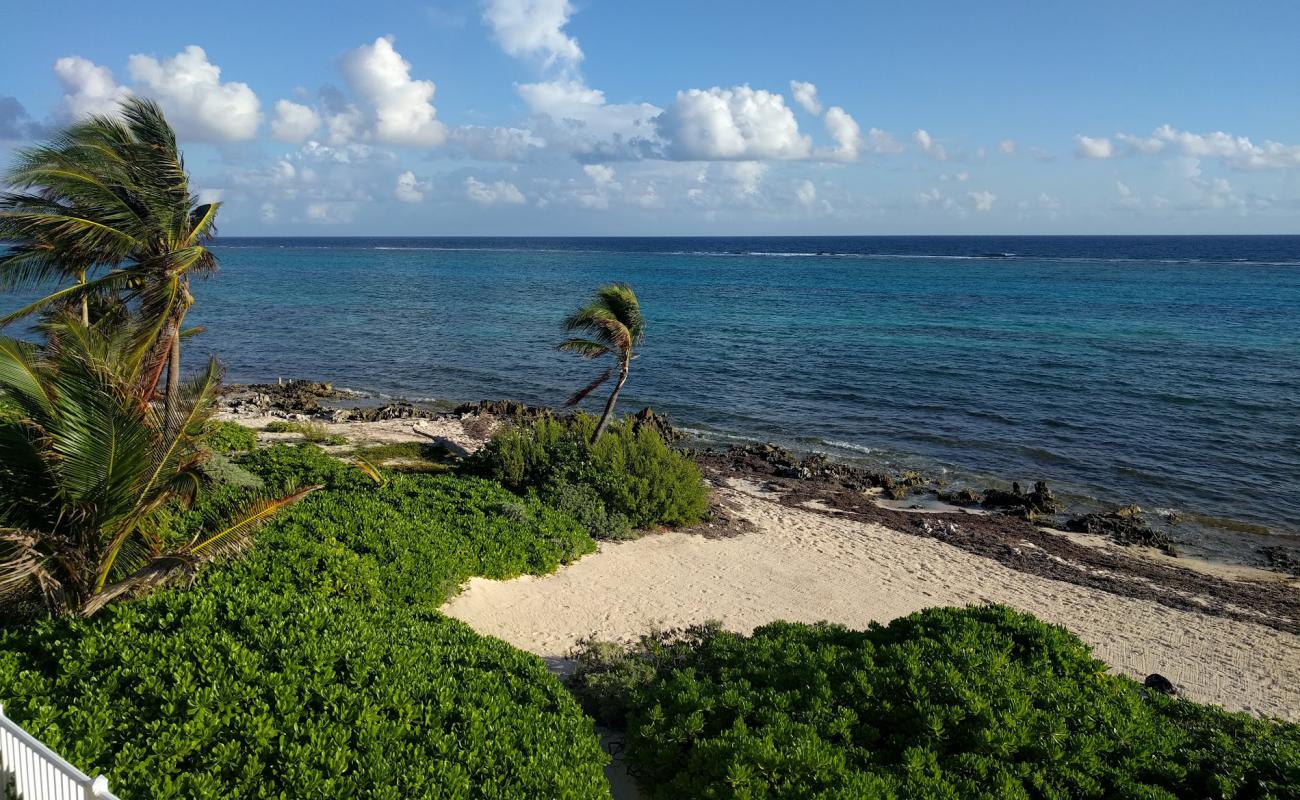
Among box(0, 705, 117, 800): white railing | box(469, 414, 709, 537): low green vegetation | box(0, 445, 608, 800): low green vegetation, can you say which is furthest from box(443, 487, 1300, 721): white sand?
box(0, 705, 117, 800): white railing

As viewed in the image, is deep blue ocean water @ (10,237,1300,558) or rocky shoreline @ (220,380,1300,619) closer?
rocky shoreline @ (220,380,1300,619)

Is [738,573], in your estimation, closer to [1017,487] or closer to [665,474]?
[665,474]

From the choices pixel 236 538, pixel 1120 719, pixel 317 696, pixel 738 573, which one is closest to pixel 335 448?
pixel 738 573

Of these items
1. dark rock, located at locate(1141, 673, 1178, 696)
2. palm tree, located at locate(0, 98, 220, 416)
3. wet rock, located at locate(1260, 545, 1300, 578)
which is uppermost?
palm tree, located at locate(0, 98, 220, 416)

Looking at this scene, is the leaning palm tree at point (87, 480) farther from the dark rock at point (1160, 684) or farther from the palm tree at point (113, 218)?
the dark rock at point (1160, 684)

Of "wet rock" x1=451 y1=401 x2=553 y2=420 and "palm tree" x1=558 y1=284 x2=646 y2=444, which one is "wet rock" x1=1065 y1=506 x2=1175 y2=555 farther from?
"wet rock" x1=451 y1=401 x2=553 y2=420

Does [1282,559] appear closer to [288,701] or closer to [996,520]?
[996,520]

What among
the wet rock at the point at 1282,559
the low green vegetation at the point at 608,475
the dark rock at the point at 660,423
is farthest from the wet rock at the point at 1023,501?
the dark rock at the point at 660,423
